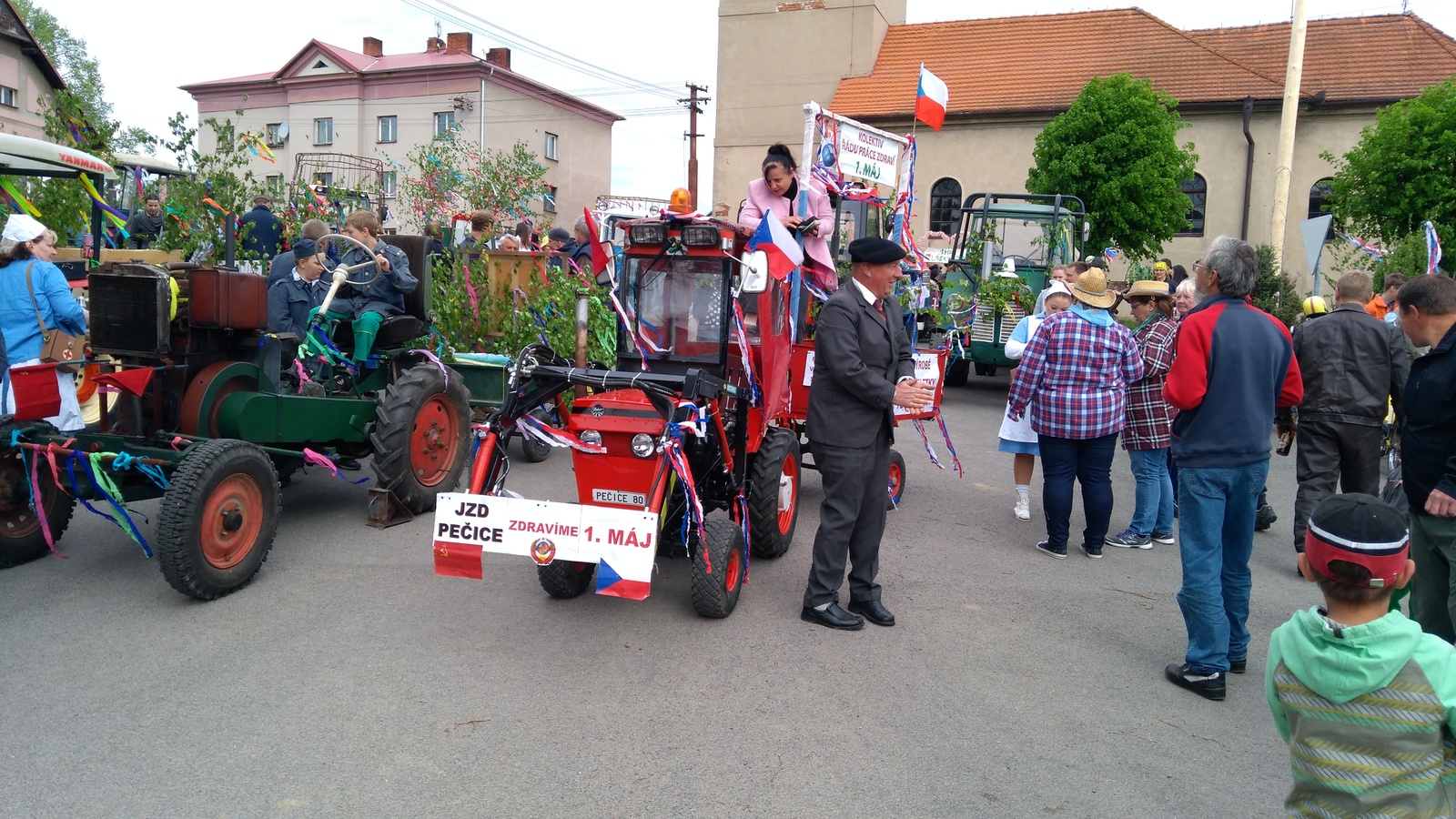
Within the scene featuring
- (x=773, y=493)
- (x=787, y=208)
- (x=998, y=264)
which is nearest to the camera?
(x=773, y=493)

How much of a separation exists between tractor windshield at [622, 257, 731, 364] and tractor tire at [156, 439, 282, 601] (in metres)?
2.19

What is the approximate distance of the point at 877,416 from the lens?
4.84 m

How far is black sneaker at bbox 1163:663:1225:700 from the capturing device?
4.31 m

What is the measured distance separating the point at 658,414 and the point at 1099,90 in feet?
68.6

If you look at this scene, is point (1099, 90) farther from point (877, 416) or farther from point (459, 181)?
point (877, 416)

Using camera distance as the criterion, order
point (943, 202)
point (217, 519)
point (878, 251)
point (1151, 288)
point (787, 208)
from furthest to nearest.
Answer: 1. point (943, 202)
2. point (1151, 288)
3. point (787, 208)
4. point (217, 519)
5. point (878, 251)

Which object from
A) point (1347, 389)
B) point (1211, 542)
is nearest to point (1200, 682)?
point (1211, 542)

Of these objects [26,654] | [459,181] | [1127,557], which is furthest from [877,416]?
[459,181]

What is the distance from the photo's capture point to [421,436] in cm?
673

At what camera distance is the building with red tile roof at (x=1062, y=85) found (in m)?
26.1

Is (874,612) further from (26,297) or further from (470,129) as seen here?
(470,129)

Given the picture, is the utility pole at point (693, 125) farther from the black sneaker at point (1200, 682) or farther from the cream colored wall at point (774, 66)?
the black sneaker at point (1200, 682)

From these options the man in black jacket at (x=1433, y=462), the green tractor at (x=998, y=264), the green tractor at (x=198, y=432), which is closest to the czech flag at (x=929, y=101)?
the green tractor at (x=998, y=264)

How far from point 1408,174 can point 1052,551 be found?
1551 centimetres
